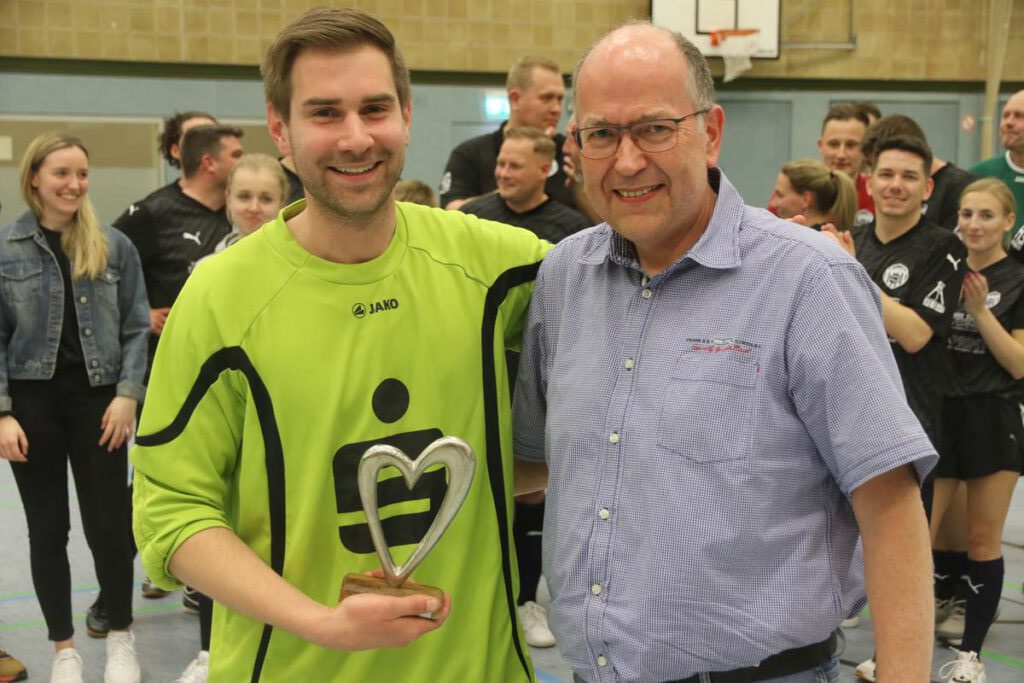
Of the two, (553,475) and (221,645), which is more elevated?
(553,475)

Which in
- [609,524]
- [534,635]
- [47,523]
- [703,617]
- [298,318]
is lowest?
[534,635]

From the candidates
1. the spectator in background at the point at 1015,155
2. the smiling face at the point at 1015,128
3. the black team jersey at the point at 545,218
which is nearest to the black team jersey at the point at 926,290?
the black team jersey at the point at 545,218

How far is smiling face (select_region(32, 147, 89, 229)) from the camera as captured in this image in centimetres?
442

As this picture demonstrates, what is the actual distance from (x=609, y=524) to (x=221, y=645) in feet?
2.43

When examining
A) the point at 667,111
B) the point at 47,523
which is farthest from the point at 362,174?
the point at 47,523

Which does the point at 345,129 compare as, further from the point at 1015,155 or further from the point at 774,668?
the point at 1015,155

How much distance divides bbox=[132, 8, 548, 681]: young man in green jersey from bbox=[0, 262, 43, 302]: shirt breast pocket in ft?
9.06

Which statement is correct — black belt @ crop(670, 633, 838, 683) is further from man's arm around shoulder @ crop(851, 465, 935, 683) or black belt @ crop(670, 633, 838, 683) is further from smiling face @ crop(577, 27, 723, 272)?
smiling face @ crop(577, 27, 723, 272)

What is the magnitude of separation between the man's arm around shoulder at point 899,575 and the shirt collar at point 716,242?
394 mm

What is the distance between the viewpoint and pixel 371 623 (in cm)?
162

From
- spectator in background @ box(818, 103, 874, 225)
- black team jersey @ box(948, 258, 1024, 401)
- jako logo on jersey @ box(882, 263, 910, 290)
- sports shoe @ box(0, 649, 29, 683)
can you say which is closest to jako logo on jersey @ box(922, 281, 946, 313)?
jako logo on jersey @ box(882, 263, 910, 290)

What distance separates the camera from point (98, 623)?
492 centimetres

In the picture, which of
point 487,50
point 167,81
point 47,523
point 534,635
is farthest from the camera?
point 487,50

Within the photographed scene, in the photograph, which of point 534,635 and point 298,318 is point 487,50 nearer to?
point 534,635
